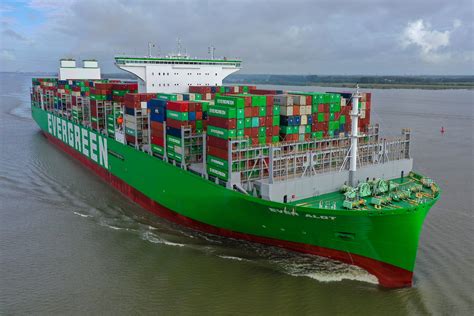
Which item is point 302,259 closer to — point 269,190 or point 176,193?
point 269,190

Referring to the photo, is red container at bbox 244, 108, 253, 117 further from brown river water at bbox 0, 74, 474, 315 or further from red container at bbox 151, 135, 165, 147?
red container at bbox 151, 135, 165, 147

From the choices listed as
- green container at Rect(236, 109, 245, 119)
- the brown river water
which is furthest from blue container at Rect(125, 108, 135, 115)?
green container at Rect(236, 109, 245, 119)

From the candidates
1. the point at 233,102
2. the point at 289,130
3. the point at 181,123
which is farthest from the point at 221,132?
the point at 289,130

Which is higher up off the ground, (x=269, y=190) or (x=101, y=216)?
(x=269, y=190)

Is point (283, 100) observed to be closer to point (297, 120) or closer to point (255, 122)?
point (297, 120)

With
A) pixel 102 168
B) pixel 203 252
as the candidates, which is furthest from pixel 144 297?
pixel 102 168
